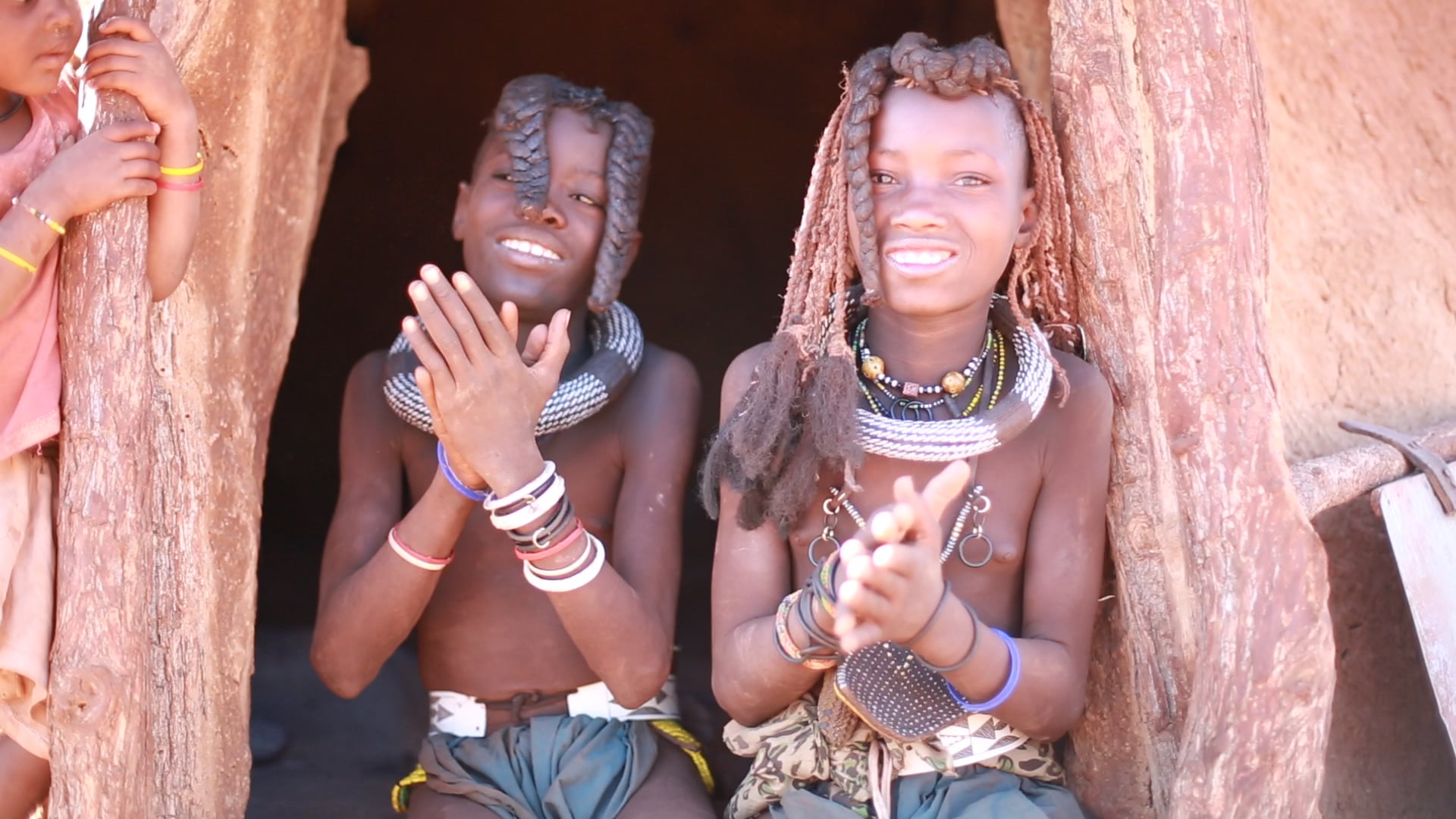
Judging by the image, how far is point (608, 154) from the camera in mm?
2648

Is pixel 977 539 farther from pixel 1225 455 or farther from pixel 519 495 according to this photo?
pixel 519 495

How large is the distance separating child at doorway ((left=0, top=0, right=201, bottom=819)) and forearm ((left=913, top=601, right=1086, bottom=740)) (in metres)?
1.21

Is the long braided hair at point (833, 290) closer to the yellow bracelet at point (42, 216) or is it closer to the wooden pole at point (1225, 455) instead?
the wooden pole at point (1225, 455)

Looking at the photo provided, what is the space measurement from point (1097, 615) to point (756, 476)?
2.12 feet

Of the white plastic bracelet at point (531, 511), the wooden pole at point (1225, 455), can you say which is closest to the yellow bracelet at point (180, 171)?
the white plastic bracelet at point (531, 511)

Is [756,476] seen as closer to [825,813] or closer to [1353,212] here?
[825,813]

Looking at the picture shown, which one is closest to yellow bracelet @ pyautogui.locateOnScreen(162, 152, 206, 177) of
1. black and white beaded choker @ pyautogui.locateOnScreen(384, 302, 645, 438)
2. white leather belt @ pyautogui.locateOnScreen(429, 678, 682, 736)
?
black and white beaded choker @ pyautogui.locateOnScreen(384, 302, 645, 438)

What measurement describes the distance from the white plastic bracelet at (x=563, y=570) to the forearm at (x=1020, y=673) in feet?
1.76

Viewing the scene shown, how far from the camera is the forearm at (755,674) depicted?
214 cm

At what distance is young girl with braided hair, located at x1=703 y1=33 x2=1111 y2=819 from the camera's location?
2.14 m

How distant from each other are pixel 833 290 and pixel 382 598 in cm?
85

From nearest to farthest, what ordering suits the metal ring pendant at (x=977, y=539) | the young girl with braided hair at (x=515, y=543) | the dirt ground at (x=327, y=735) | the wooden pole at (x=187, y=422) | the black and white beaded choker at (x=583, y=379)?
the wooden pole at (x=187, y=422) < the metal ring pendant at (x=977, y=539) < the young girl with braided hair at (x=515, y=543) < the black and white beaded choker at (x=583, y=379) < the dirt ground at (x=327, y=735)

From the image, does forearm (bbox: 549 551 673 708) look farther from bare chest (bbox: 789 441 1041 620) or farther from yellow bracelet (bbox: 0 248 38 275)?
yellow bracelet (bbox: 0 248 38 275)

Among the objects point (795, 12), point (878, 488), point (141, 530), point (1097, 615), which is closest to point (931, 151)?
point (878, 488)
